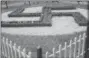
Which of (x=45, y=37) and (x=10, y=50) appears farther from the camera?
(x=45, y=37)

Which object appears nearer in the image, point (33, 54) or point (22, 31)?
point (33, 54)

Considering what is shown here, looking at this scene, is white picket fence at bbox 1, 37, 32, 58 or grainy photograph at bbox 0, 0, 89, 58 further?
grainy photograph at bbox 0, 0, 89, 58

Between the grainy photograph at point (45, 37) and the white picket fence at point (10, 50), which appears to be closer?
the white picket fence at point (10, 50)

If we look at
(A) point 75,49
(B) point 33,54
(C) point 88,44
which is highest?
(C) point 88,44

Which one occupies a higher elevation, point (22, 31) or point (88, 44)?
point (88, 44)

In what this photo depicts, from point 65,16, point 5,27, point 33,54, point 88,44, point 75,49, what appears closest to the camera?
point 88,44

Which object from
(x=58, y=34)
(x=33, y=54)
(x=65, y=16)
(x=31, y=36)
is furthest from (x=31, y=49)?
(x=65, y=16)

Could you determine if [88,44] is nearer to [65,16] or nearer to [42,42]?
[42,42]

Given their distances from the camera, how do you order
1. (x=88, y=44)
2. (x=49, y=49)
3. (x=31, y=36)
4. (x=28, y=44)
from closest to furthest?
(x=88, y=44) < (x=49, y=49) < (x=28, y=44) < (x=31, y=36)

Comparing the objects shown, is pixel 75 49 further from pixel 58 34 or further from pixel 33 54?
pixel 58 34
